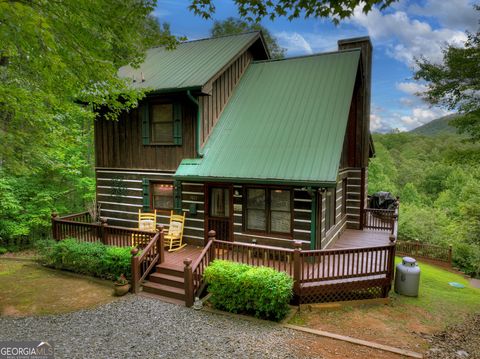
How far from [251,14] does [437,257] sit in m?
21.0

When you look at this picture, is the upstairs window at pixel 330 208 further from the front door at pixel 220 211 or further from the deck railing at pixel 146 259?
the deck railing at pixel 146 259

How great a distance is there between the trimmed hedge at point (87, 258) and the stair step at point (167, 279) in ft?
2.47

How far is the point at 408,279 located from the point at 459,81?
649 centimetres

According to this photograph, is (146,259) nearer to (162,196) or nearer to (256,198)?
(162,196)

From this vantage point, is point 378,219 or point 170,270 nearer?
point 170,270

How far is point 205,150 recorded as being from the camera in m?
10.8

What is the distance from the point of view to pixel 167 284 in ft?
29.2

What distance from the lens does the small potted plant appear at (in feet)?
28.4

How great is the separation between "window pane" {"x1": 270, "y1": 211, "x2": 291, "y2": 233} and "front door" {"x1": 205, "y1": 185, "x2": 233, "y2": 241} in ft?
4.54

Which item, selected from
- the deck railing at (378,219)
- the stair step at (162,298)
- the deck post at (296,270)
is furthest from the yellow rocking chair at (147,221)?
the deck railing at (378,219)

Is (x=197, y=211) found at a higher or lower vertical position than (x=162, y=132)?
lower

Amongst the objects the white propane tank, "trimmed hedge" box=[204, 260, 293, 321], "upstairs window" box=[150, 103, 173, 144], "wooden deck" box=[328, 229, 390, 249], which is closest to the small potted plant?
"trimmed hedge" box=[204, 260, 293, 321]

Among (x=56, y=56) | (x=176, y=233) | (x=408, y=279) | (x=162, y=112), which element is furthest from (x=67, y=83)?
(x=408, y=279)

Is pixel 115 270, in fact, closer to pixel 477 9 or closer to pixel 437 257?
pixel 477 9
